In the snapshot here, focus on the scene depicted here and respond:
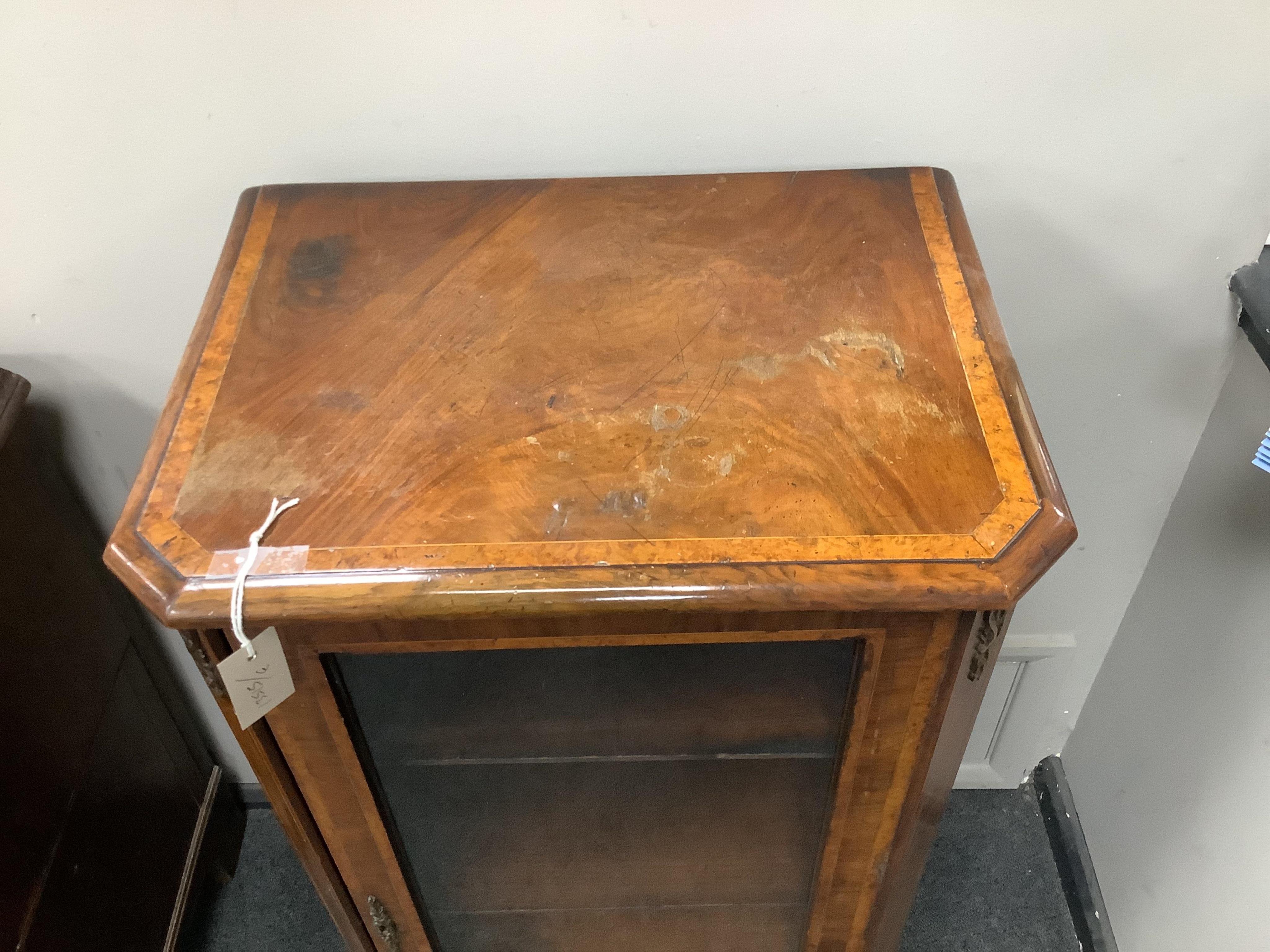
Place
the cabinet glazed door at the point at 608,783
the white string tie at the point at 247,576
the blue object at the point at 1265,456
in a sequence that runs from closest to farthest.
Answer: the white string tie at the point at 247,576
the cabinet glazed door at the point at 608,783
the blue object at the point at 1265,456

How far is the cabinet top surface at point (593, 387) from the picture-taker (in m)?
0.53

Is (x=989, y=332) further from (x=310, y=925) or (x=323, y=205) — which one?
(x=310, y=925)

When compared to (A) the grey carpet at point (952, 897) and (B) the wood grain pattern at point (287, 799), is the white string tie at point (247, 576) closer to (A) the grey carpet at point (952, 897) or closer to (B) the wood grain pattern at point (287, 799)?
(B) the wood grain pattern at point (287, 799)

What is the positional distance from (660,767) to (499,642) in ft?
0.77

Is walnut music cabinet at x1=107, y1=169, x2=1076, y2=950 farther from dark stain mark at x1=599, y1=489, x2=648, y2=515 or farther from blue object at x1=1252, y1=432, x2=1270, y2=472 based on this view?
blue object at x1=1252, y1=432, x2=1270, y2=472

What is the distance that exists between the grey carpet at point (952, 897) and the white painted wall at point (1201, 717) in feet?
0.32

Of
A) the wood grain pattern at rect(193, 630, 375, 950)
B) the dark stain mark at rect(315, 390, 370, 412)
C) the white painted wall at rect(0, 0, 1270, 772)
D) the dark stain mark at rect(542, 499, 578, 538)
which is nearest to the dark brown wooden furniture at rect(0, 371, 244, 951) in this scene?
the white painted wall at rect(0, 0, 1270, 772)

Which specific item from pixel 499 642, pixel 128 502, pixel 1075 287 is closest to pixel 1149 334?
pixel 1075 287

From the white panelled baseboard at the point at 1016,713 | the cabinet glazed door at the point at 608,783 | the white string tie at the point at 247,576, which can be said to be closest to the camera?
the white string tie at the point at 247,576

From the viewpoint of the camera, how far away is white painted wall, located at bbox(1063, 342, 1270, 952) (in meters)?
0.87

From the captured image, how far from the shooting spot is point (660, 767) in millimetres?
740

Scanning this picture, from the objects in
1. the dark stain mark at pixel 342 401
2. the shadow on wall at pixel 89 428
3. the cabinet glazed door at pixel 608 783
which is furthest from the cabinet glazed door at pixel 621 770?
the shadow on wall at pixel 89 428

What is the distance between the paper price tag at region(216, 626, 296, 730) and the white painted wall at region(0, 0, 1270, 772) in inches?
17.6

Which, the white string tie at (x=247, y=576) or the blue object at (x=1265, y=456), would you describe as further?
the blue object at (x=1265, y=456)
